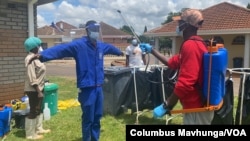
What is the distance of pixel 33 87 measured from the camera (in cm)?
549

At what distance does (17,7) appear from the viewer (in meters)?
7.56

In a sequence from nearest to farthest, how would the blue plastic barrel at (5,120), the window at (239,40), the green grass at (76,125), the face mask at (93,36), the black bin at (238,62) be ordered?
the face mask at (93,36) → the blue plastic barrel at (5,120) → the green grass at (76,125) → the black bin at (238,62) → the window at (239,40)

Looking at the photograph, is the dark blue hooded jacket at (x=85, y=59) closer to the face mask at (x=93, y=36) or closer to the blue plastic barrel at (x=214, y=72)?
the face mask at (x=93, y=36)

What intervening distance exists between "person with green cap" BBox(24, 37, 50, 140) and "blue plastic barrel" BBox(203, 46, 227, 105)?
3288 mm

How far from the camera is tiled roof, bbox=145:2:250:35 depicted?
746 inches

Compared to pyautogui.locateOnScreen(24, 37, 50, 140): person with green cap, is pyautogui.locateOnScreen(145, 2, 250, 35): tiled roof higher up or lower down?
→ higher up

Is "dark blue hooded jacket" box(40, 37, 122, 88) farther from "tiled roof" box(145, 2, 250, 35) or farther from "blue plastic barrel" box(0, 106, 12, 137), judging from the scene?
"tiled roof" box(145, 2, 250, 35)

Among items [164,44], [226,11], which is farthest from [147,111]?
[164,44]

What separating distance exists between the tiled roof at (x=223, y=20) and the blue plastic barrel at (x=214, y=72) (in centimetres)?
1599

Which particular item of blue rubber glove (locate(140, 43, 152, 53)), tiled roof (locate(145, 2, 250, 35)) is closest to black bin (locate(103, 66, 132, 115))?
blue rubber glove (locate(140, 43, 152, 53))

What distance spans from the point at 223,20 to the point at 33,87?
56.9 ft

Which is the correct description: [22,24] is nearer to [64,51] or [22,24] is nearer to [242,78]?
[64,51]

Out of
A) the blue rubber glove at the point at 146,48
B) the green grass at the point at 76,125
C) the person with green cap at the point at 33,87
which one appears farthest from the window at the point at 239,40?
the blue rubber glove at the point at 146,48

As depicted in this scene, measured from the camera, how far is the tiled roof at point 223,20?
18.9 metres
